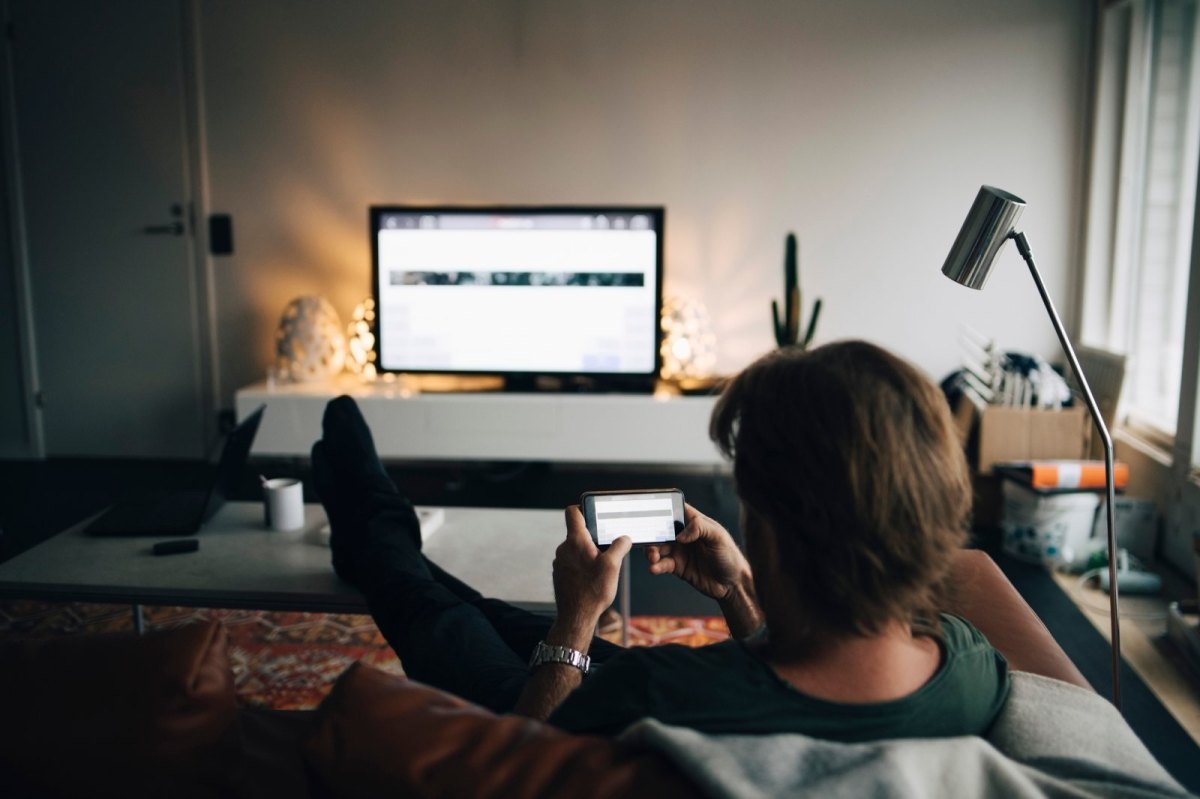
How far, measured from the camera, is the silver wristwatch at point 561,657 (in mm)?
1132

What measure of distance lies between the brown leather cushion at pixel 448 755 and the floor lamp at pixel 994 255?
102 centimetres

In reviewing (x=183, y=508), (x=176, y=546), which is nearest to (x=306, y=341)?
(x=183, y=508)

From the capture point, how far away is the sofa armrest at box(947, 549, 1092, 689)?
1163 mm

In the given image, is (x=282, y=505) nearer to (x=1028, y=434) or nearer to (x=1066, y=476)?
(x=1066, y=476)

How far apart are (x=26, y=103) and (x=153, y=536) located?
3.38m

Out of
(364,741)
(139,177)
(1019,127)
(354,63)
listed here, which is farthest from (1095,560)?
(139,177)

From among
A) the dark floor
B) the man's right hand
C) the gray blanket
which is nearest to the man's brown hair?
the gray blanket

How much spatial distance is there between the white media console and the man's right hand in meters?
2.51

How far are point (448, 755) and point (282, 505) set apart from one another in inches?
57.7

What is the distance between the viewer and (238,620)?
274 centimetres

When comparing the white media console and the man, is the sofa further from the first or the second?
the white media console

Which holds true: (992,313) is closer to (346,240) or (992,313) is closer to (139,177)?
(346,240)

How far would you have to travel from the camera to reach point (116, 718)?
2.52ft

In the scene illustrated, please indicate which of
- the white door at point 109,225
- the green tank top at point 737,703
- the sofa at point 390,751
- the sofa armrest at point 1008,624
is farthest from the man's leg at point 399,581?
the white door at point 109,225
